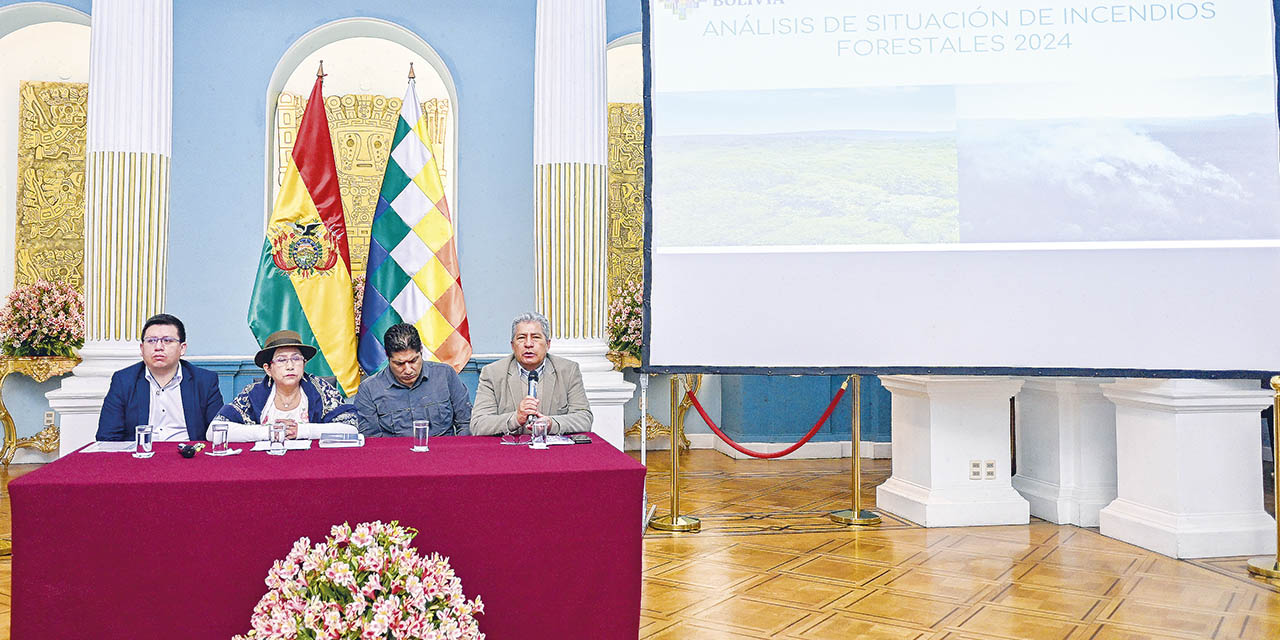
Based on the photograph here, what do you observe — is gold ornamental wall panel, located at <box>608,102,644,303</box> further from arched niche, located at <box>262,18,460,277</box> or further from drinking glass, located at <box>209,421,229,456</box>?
drinking glass, located at <box>209,421,229,456</box>

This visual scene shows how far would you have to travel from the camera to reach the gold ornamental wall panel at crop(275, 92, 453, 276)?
7.03 meters

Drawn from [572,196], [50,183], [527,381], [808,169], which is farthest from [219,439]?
[50,183]

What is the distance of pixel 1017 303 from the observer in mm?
4086

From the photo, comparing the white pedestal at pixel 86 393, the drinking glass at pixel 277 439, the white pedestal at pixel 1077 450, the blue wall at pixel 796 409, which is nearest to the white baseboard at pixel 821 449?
the blue wall at pixel 796 409

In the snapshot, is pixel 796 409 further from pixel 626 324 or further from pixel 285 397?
pixel 285 397

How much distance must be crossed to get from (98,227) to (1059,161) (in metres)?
4.49

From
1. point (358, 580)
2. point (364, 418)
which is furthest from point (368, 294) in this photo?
point (358, 580)

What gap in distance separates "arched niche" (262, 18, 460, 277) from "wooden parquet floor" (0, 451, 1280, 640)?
9.68 feet

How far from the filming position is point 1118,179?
4035 mm

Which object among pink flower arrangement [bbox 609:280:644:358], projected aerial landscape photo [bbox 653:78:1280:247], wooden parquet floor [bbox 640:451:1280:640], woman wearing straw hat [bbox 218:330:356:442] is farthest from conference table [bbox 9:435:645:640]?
pink flower arrangement [bbox 609:280:644:358]

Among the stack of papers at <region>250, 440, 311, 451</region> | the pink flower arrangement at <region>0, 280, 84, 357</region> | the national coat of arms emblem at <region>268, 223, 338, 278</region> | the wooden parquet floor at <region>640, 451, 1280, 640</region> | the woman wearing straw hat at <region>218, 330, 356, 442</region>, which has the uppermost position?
the national coat of arms emblem at <region>268, 223, 338, 278</region>

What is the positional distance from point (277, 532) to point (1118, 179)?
3.53 meters

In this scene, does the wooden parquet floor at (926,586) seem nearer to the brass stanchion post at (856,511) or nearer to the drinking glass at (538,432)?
the brass stanchion post at (856,511)

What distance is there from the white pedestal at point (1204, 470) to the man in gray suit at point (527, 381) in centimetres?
255
